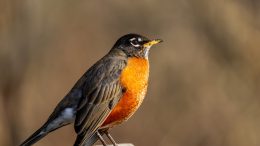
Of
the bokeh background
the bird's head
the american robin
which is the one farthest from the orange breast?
the bokeh background

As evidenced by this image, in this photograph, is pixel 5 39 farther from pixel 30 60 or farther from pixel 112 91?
pixel 112 91

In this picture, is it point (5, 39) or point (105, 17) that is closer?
point (5, 39)

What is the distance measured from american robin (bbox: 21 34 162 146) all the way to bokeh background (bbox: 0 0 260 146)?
12.7ft

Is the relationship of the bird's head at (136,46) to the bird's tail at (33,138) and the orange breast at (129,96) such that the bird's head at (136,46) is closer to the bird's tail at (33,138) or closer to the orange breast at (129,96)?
the orange breast at (129,96)

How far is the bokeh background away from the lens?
11430mm

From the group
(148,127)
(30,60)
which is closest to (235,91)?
(148,127)

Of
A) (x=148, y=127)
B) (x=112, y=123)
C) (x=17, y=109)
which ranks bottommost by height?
(x=148, y=127)

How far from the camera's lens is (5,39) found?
11.4 meters

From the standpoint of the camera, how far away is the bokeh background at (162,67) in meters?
11.4

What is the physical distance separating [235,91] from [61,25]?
359cm

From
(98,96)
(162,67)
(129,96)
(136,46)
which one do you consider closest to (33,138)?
(98,96)

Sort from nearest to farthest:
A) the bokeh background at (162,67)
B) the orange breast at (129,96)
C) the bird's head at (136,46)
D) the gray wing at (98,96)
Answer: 1. the gray wing at (98,96)
2. the orange breast at (129,96)
3. the bird's head at (136,46)
4. the bokeh background at (162,67)

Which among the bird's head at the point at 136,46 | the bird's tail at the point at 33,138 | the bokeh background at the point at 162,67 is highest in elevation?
the bird's head at the point at 136,46

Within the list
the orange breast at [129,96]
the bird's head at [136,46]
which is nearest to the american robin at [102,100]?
the orange breast at [129,96]
